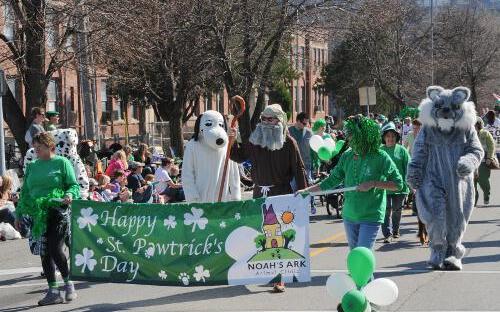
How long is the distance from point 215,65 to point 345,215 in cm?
2178

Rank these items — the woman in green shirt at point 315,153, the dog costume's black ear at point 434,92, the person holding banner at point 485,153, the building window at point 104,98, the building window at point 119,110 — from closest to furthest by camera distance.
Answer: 1. the dog costume's black ear at point 434,92
2. the person holding banner at point 485,153
3. the woman in green shirt at point 315,153
4. the building window at point 104,98
5. the building window at point 119,110

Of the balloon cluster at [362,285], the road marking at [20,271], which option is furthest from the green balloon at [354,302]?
the road marking at [20,271]

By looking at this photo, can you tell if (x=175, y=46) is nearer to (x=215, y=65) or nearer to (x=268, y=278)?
(x=215, y=65)

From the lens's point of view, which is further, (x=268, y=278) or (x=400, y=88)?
(x=400, y=88)

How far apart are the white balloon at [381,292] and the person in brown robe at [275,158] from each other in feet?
8.99

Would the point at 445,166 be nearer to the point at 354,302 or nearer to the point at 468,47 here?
the point at 354,302

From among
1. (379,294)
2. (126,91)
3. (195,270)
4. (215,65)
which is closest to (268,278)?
(195,270)

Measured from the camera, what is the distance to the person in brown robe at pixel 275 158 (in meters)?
9.28

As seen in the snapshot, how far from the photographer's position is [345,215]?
8430 millimetres

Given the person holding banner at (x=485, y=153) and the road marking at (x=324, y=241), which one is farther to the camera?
the person holding banner at (x=485, y=153)

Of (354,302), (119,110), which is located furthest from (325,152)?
(119,110)

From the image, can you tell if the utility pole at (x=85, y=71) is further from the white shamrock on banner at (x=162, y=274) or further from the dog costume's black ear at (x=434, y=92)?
the white shamrock on banner at (x=162, y=274)

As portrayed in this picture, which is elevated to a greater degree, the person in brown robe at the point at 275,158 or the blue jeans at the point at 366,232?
the person in brown robe at the point at 275,158

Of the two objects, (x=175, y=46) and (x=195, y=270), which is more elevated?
(x=175, y=46)
